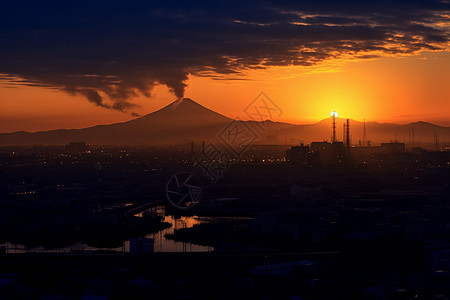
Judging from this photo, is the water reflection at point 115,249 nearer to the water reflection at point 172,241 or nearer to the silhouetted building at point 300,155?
the water reflection at point 172,241

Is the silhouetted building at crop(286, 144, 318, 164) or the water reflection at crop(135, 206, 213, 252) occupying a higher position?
the silhouetted building at crop(286, 144, 318, 164)

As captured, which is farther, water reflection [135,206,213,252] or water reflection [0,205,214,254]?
water reflection [135,206,213,252]

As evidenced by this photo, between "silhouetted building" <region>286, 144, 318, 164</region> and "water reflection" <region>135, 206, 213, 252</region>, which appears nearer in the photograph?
"water reflection" <region>135, 206, 213, 252</region>

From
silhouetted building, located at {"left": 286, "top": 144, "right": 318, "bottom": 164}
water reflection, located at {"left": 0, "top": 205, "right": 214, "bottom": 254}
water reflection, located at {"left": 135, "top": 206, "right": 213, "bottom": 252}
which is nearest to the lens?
water reflection, located at {"left": 0, "top": 205, "right": 214, "bottom": 254}

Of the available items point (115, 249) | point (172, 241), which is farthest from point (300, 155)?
point (115, 249)

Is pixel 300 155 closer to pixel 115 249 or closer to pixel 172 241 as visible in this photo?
pixel 172 241

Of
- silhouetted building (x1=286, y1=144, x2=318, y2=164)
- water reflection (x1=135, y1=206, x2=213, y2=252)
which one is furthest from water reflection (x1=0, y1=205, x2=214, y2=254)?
silhouetted building (x1=286, y1=144, x2=318, y2=164)

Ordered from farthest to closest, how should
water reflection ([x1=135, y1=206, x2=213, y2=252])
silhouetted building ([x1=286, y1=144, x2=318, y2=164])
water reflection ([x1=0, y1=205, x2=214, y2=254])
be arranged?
silhouetted building ([x1=286, y1=144, x2=318, y2=164]) → water reflection ([x1=135, y1=206, x2=213, y2=252]) → water reflection ([x1=0, y1=205, x2=214, y2=254])

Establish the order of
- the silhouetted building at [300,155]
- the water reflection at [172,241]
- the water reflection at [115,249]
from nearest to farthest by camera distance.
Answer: the water reflection at [115,249] → the water reflection at [172,241] → the silhouetted building at [300,155]

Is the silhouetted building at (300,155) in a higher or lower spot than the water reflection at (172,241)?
higher

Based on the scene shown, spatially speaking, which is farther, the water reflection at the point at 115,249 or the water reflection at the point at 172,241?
the water reflection at the point at 172,241

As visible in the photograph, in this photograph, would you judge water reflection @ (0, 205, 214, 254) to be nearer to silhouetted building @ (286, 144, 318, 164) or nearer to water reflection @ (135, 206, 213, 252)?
water reflection @ (135, 206, 213, 252)

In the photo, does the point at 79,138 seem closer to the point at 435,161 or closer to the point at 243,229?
the point at 435,161

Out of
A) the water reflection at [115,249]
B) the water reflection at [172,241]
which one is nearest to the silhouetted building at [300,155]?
the water reflection at [172,241]
